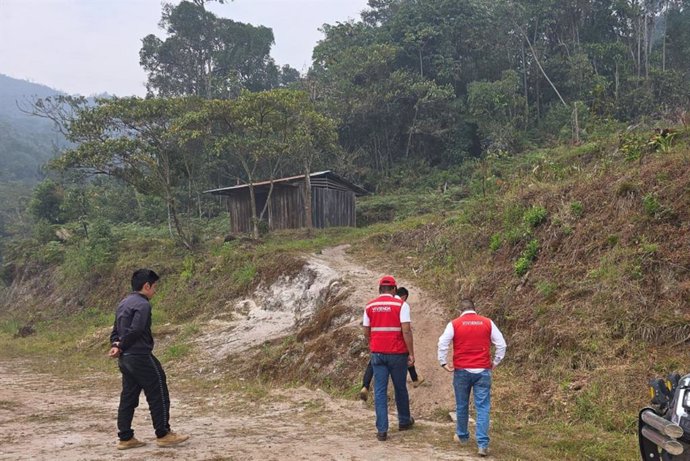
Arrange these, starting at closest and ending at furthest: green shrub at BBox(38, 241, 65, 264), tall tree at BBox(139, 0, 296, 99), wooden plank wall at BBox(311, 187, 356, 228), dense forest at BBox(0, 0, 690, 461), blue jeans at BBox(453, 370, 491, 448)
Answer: blue jeans at BBox(453, 370, 491, 448), dense forest at BBox(0, 0, 690, 461), wooden plank wall at BBox(311, 187, 356, 228), green shrub at BBox(38, 241, 65, 264), tall tree at BBox(139, 0, 296, 99)

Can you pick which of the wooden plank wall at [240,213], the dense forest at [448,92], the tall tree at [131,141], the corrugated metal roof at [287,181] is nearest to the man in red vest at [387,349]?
the tall tree at [131,141]

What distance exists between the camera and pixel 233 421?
722 cm

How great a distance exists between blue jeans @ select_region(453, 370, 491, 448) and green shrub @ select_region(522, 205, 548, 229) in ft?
20.7

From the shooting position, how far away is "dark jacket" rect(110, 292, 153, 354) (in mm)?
5125

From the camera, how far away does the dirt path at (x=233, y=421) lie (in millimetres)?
5137

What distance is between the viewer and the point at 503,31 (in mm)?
36281

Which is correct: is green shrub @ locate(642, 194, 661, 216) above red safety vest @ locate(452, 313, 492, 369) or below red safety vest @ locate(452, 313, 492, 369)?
above

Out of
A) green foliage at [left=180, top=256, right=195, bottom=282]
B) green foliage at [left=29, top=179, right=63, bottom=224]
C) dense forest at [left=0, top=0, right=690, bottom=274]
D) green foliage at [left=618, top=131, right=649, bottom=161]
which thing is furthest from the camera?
green foliage at [left=29, top=179, right=63, bottom=224]

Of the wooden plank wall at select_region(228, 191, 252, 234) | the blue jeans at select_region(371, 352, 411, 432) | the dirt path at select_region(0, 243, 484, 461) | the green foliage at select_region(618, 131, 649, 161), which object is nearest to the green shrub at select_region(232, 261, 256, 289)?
the dirt path at select_region(0, 243, 484, 461)

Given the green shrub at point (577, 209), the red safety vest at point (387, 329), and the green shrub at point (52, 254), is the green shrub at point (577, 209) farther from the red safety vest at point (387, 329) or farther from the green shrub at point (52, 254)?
the green shrub at point (52, 254)

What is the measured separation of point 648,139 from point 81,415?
1237 centimetres

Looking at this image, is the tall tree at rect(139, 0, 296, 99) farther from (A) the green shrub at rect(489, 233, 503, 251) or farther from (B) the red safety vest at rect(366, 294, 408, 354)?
(B) the red safety vest at rect(366, 294, 408, 354)

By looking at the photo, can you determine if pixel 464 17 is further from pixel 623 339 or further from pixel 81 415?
pixel 81 415

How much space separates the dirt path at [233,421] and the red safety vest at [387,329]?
105cm
